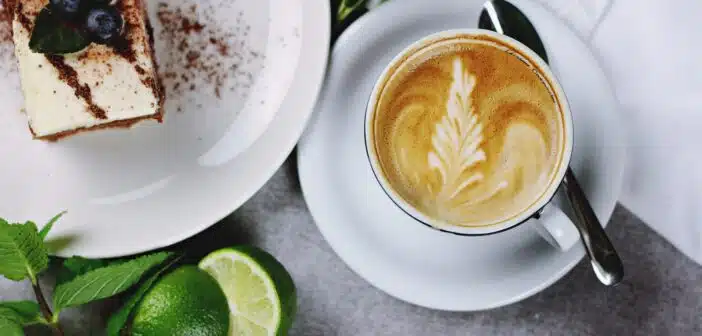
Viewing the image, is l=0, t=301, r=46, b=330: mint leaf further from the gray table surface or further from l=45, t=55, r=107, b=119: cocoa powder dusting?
l=45, t=55, r=107, b=119: cocoa powder dusting

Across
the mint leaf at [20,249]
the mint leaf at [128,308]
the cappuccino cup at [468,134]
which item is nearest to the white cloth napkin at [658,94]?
the cappuccino cup at [468,134]

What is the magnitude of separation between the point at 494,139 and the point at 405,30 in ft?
0.74

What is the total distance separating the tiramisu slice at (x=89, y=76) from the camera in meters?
1.28

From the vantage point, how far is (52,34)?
1239 millimetres

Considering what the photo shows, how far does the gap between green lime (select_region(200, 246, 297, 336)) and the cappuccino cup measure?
0.83ft

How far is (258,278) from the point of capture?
125 centimetres

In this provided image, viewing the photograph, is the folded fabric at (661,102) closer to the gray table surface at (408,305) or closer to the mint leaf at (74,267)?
the gray table surface at (408,305)

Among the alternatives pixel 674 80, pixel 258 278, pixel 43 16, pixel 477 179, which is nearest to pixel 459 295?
pixel 477 179

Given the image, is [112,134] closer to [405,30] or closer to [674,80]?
[405,30]

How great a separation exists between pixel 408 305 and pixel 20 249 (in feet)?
2.08

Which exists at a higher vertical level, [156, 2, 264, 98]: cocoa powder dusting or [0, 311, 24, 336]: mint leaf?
[156, 2, 264, 98]: cocoa powder dusting

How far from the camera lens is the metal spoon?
118 cm

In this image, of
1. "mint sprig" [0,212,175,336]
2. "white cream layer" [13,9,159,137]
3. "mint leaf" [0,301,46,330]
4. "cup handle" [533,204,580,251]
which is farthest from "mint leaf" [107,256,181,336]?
"cup handle" [533,204,580,251]

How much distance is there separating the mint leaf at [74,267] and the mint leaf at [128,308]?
8 centimetres
